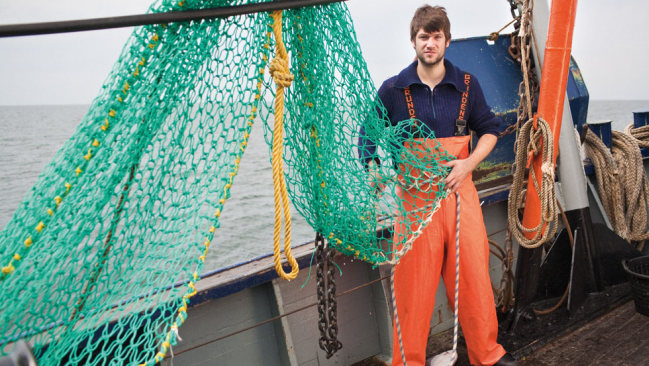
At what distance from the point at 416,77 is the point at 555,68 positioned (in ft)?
3.47

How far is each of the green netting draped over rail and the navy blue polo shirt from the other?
79 centimetres

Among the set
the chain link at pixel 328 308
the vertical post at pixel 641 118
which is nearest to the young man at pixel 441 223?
the chain link at pixel 328 308

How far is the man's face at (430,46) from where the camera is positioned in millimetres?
2533

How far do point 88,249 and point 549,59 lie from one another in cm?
285

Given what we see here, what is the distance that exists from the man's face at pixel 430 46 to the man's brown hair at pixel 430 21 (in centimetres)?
2

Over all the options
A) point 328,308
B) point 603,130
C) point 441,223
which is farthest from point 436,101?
point 603,130

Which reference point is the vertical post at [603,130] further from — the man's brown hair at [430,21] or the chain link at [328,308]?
the chain link at [328,308]

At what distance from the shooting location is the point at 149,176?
1.54 meters

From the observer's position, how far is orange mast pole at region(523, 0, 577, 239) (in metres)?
3.01

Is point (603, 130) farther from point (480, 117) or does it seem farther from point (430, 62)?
point (430, 62)

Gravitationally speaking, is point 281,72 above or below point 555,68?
above

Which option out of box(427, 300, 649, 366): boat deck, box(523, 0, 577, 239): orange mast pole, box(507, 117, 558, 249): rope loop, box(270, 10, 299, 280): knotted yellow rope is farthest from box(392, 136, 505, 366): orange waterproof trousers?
box(270, 10, 299, 280): knotted yellow rope

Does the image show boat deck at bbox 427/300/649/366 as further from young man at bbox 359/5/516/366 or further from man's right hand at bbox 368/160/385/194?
man's right hand at bbox 368/160/385/194

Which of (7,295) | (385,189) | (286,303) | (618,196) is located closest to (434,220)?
(385,189)
